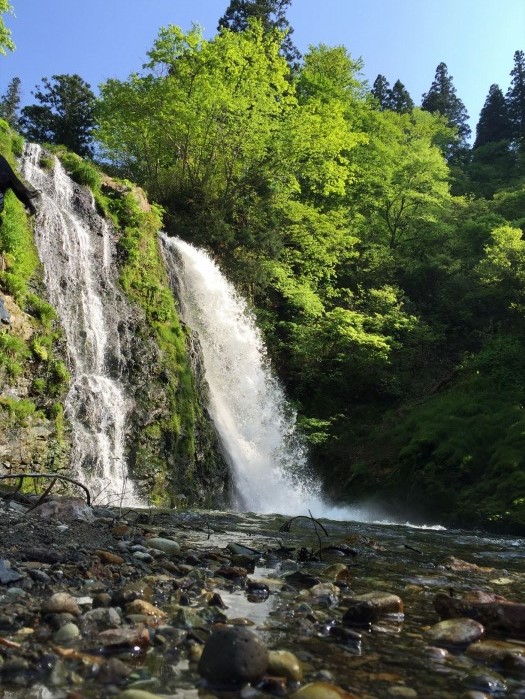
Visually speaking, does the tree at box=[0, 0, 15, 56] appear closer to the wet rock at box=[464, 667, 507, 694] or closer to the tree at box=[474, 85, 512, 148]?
the wet rock at box=[464, 667, 507, 694]

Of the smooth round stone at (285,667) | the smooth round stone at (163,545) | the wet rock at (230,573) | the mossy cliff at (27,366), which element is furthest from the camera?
the mossy cliff at (27,366)

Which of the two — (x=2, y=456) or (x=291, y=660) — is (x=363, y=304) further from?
(x=291, y=660)

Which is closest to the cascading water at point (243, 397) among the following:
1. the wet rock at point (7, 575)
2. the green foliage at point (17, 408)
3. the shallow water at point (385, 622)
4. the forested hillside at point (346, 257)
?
the forested hillside at point (346, 257)

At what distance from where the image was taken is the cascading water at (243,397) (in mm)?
16938

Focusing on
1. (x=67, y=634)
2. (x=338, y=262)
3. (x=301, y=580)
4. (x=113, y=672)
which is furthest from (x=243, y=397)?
(x=113, y=672)

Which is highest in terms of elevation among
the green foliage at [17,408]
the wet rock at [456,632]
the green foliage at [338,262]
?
the green foliage at [338,262]

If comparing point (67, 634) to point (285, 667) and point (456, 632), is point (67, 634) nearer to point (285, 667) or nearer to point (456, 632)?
point (285, 667)

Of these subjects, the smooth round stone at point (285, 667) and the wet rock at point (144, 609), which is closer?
the smooth round stone at point (285, 667)

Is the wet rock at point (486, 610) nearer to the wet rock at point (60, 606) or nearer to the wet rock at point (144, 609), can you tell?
the wet rock at point (144, 609)

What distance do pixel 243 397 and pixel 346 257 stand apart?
9.87m

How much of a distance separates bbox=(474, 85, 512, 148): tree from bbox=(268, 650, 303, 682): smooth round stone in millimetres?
Result: 55861

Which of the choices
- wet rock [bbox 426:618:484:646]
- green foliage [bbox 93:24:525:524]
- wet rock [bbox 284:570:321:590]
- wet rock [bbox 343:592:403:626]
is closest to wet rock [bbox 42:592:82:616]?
wet rock [bbox 343:592:403:626]

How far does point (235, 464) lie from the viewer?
16.6 metres

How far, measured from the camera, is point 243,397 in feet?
62.7
